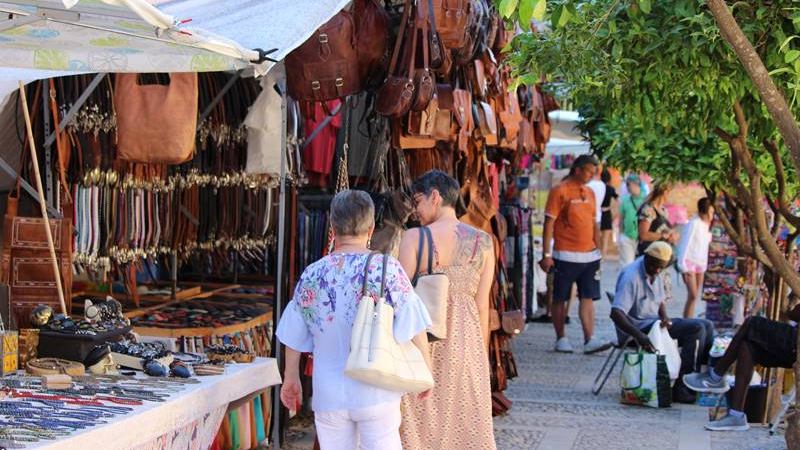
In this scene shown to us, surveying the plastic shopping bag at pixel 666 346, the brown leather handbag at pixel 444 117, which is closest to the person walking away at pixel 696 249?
the plastic shopping bag at pixel 666 346

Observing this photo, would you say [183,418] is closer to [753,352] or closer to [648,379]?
[753,352]

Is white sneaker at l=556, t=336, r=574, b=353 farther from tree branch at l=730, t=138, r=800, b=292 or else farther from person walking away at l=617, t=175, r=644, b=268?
tree branch at l=730, t=138, r=800, b=292

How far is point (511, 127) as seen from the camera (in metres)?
10.2

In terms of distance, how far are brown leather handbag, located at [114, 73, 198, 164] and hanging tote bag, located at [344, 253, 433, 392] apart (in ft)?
7.70

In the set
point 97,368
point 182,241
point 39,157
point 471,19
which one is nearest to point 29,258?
point 39,157

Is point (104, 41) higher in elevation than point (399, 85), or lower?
higher

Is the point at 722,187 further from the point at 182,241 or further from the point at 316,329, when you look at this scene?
the point at 316,329

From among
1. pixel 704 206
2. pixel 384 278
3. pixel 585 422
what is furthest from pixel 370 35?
pixel 704 206

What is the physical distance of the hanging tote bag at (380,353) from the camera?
5109mm

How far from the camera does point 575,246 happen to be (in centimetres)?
1366

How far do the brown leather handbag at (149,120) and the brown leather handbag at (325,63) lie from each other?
0.67 metres

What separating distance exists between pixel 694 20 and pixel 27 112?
11.3 feet

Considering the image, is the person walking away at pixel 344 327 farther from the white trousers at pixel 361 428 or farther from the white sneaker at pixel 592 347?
the white sneaker at pixel 592 347

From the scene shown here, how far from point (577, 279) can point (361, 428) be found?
8.67m
